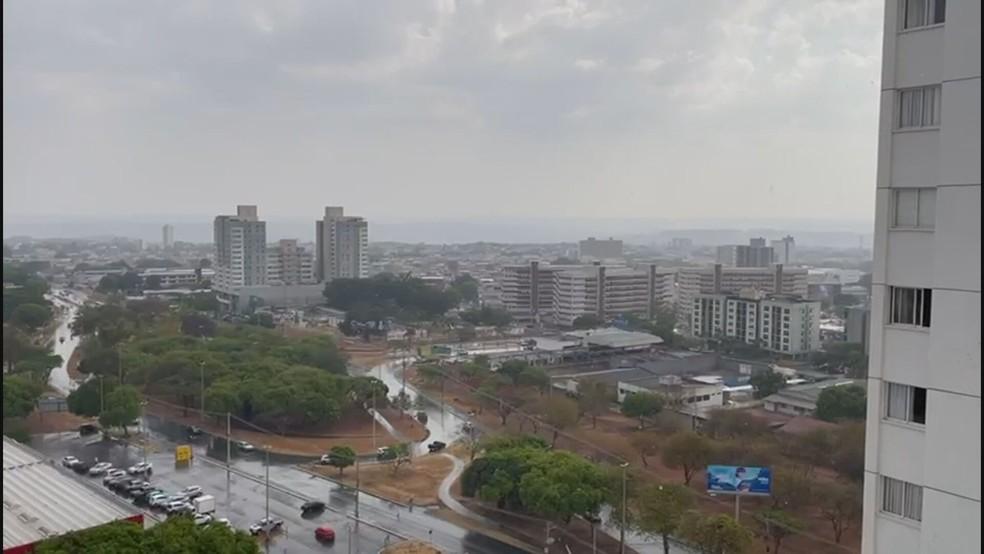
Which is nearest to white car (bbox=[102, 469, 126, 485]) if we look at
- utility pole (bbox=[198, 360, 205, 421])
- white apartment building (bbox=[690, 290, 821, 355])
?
utility pole (bbox=[198, 360, 205, 421])

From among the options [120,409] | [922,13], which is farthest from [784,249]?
[922,13]

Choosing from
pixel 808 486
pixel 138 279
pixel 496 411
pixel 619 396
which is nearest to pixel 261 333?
pixel 496 411

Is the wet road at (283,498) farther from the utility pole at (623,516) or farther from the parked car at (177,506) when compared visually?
the utility pole at (623,516)

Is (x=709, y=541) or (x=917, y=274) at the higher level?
(x=917, y=274)

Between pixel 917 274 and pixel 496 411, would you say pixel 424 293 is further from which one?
pixel 917 274

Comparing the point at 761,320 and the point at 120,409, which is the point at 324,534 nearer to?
the point at 120,409
